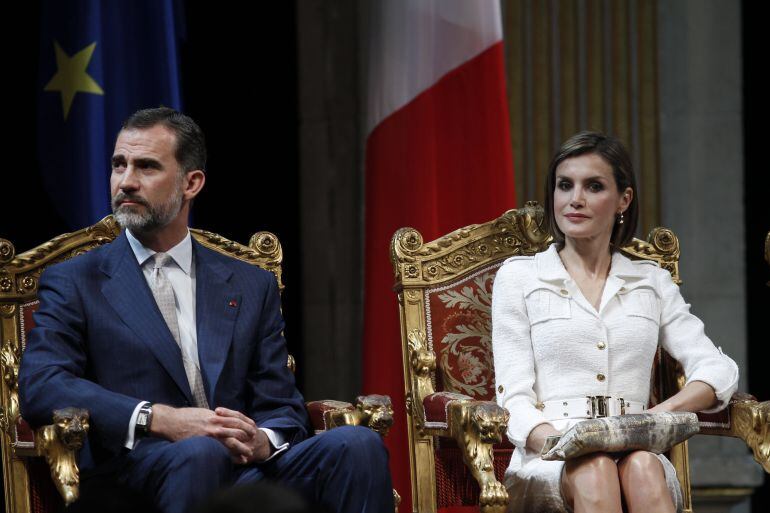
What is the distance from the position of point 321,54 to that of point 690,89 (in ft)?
5.16

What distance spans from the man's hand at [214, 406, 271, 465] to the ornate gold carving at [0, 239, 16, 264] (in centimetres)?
85

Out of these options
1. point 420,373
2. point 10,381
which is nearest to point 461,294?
point 420,373

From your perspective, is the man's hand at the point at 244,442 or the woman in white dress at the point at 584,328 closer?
the man's hand at the point at 244,442

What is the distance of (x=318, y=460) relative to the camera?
299 centimetres

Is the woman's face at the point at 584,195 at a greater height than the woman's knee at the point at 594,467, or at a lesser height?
greater

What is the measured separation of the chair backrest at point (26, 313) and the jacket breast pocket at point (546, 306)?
78 centimetres

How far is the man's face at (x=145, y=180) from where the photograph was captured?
319 cm

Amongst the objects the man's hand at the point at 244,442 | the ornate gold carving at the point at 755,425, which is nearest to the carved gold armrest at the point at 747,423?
the ornate gold carving at the point at 755,425

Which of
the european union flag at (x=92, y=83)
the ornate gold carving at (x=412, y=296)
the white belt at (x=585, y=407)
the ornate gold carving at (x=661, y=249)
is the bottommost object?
the white belt at (x=585, y=407)

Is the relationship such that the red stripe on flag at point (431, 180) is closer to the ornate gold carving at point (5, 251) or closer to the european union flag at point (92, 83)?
the european union flag at point (92, 83)

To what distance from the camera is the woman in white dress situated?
10.6 feet

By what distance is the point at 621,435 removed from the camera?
115 inches

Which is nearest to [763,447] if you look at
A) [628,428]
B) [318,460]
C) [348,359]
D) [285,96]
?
[628,428]

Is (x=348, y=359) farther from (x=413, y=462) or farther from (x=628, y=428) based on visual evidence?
(x=628, y=428)
